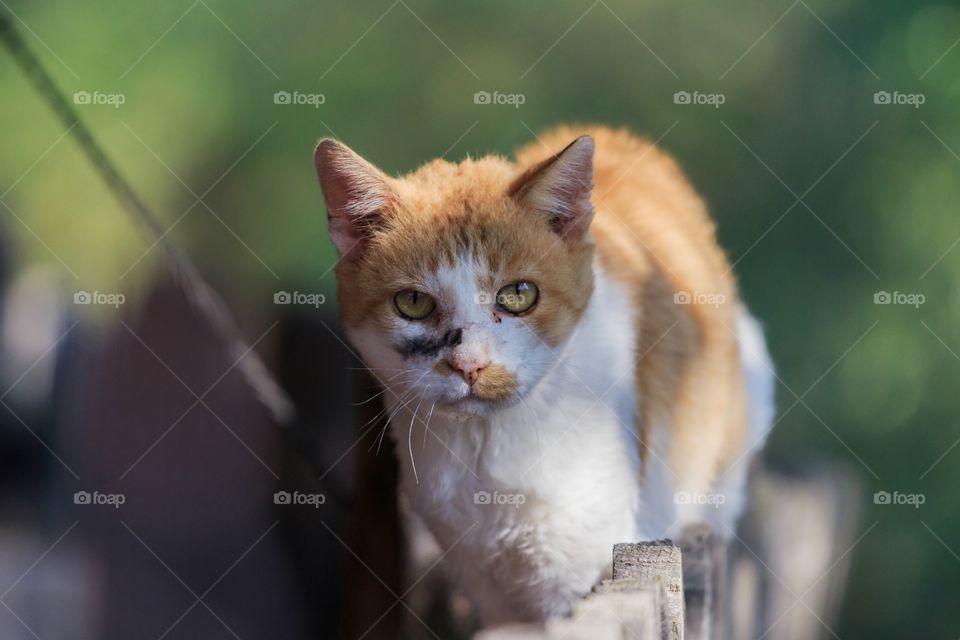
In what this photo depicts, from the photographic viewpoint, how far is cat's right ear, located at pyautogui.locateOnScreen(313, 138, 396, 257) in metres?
1.66

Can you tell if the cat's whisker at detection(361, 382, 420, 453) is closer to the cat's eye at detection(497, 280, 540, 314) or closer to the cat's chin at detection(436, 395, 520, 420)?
the cat's chin at detection(436, 395, 520, 420)

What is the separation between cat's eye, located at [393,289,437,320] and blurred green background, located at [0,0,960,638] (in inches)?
21.9

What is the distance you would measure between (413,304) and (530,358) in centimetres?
23

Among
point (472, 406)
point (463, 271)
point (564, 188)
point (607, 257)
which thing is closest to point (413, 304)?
point (463, 271)

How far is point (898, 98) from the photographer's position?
83.8 inches

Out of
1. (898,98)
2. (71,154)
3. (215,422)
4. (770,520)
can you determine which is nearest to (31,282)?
(71,154)

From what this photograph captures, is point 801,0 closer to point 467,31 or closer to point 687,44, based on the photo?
point 687,44

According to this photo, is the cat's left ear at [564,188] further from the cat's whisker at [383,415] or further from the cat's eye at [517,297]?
the cat's whisker at [383,415]

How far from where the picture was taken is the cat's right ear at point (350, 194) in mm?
1658

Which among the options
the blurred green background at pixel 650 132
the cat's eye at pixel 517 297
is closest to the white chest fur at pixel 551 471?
the cat's eye at pixel 517 297

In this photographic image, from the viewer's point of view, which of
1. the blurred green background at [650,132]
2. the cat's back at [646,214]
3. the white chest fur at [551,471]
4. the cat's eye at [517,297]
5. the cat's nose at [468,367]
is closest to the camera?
the cat's nose at [468,367]

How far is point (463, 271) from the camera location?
1.64 m

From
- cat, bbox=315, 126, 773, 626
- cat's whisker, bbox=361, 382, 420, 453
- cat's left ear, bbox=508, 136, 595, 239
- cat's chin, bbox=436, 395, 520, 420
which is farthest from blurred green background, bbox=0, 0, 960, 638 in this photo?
cat's chin, bbox=436, 395, 520, 420

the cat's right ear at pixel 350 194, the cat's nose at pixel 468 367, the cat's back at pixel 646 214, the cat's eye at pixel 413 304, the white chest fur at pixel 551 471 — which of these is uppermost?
the cat's back at pixel 646 214
